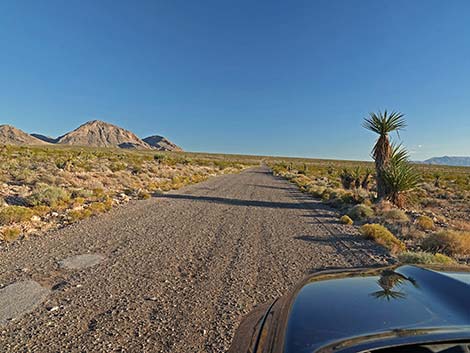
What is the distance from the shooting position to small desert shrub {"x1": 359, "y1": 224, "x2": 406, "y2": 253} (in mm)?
7818

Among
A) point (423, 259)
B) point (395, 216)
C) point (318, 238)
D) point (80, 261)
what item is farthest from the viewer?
point (395, 216)

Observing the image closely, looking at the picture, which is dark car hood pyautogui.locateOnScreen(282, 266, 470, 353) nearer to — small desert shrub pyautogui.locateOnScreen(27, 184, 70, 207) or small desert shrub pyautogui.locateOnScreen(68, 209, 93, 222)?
small desert shrub pyautogui.locateOnScreen(68, 209, 93, 222)

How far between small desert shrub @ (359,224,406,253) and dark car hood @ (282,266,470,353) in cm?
557

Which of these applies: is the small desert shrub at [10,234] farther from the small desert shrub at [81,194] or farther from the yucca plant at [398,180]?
the yucca plant at [398,180]

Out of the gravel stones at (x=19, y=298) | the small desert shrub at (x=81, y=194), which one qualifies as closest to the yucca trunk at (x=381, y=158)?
the small desert shrub at (x=81, y=194)

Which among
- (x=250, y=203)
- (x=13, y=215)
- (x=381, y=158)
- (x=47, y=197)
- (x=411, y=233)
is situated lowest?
(x=411, y=233)

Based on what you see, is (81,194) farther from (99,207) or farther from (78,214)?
(78,214)

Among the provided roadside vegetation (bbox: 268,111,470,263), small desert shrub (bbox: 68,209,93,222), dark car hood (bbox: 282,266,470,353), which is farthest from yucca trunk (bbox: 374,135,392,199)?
dark car hood (bbox: 282,266,470,353)

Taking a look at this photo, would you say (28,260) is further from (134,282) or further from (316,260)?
(316,260)

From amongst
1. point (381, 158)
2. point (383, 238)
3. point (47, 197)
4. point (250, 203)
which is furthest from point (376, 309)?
point (381, 158)

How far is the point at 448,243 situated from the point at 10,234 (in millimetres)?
11185

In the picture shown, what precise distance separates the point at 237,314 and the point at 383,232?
6319mm

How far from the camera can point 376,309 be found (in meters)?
1.95

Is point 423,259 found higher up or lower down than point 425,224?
higher up
